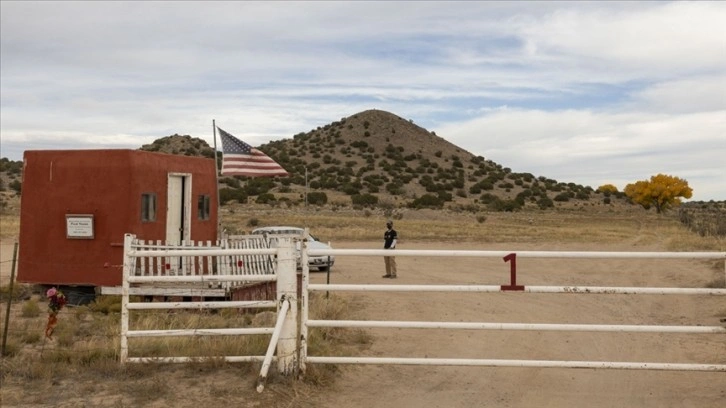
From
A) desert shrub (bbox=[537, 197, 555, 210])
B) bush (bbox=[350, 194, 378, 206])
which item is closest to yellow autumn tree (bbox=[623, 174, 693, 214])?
desert shrub (bbox=[537, 197, 555, 210])

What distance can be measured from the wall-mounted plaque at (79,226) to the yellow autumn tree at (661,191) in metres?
77.0

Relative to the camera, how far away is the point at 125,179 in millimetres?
15812

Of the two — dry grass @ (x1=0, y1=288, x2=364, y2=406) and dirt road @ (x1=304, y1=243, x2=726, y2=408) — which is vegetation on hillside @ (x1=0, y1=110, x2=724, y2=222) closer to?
dirt road @ (x1=304, y1=243, x2=726, y2=408)

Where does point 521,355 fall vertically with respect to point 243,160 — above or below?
below

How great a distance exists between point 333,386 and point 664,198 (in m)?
84.1

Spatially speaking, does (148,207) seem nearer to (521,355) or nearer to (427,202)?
(521,355)

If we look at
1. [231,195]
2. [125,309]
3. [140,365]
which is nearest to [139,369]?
[140,365]

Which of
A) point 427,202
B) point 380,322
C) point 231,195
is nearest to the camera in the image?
point 380,322

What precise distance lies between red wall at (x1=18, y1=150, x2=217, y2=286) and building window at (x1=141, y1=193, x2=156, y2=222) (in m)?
0.11

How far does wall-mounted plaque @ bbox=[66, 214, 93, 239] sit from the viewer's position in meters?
16.0

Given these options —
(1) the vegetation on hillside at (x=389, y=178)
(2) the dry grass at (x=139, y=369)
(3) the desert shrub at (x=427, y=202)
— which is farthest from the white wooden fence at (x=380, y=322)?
(3) the desert shrub at (x=427, y=202)

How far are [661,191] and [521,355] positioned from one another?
81.1 m

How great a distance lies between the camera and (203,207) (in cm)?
1866

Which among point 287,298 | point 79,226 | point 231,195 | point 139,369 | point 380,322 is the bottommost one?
point 139,369
